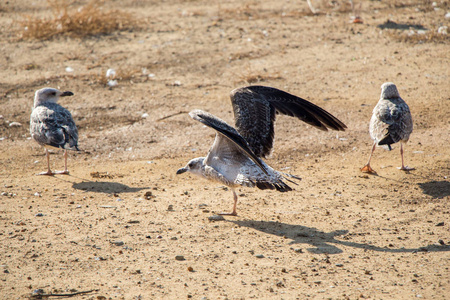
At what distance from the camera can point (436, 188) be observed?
668 cm

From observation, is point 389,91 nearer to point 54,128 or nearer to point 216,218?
point 216,218

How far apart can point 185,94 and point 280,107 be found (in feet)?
13.9

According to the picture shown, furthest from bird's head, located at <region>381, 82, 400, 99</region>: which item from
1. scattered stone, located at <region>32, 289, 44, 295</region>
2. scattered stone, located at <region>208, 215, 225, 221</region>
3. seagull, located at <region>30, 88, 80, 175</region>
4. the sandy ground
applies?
scattered stone, located at <region>32, 289, 44, 295</region>

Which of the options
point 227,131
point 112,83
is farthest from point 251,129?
point 112,83

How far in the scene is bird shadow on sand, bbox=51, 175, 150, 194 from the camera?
22.7 ft

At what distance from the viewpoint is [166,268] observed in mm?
4953

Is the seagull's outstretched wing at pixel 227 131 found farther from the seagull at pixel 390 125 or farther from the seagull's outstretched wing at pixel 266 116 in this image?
the seagull at pixel 390 125

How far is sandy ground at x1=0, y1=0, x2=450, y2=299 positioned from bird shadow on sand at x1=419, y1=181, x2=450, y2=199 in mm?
33

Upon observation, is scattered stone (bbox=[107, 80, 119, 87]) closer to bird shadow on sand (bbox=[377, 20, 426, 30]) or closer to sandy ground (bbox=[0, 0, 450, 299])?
sandy ground (bbox=[0, 0, 450, 299])

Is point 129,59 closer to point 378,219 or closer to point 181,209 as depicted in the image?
point 181,209

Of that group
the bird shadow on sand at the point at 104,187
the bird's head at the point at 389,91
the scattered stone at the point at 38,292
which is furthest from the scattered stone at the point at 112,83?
the scattered stone at the point at 38,292

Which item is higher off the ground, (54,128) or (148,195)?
(54,128)

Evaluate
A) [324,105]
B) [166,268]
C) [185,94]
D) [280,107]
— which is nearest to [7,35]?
[185,94]

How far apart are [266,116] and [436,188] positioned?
2620mm
